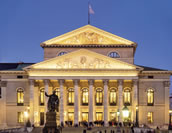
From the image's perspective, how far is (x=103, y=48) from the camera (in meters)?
64.3

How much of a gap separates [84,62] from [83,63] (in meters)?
0.23

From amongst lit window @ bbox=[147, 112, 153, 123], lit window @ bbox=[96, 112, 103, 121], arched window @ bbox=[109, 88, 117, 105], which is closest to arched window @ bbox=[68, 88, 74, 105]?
lit window @ bbox=[96, 112, 103, 121]

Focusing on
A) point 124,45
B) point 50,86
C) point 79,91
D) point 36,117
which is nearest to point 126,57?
point 124,45

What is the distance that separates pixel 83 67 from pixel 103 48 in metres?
6.62

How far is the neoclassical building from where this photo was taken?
59.7 meters

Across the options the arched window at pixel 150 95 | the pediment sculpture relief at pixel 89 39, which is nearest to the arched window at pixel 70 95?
Result: the pediment sculpture relief at pixel 89 39

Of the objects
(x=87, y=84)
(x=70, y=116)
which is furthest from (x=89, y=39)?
(x=70, y=116)

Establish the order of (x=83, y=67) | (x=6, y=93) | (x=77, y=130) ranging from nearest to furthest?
(x=77, y=130) < (x=83, y=67) < (x=6, y=93)

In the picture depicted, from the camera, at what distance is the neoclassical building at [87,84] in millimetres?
59688

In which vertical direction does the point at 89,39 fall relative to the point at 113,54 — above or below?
above

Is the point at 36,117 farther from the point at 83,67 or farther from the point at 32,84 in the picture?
the point at 83,67

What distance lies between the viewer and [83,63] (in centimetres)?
5966

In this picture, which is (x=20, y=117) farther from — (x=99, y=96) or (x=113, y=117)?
(x=113, y=117)

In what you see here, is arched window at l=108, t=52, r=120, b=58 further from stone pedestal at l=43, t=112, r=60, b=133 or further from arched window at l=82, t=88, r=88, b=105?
stone pedestal at l=43, t=112, r=60, b=133
